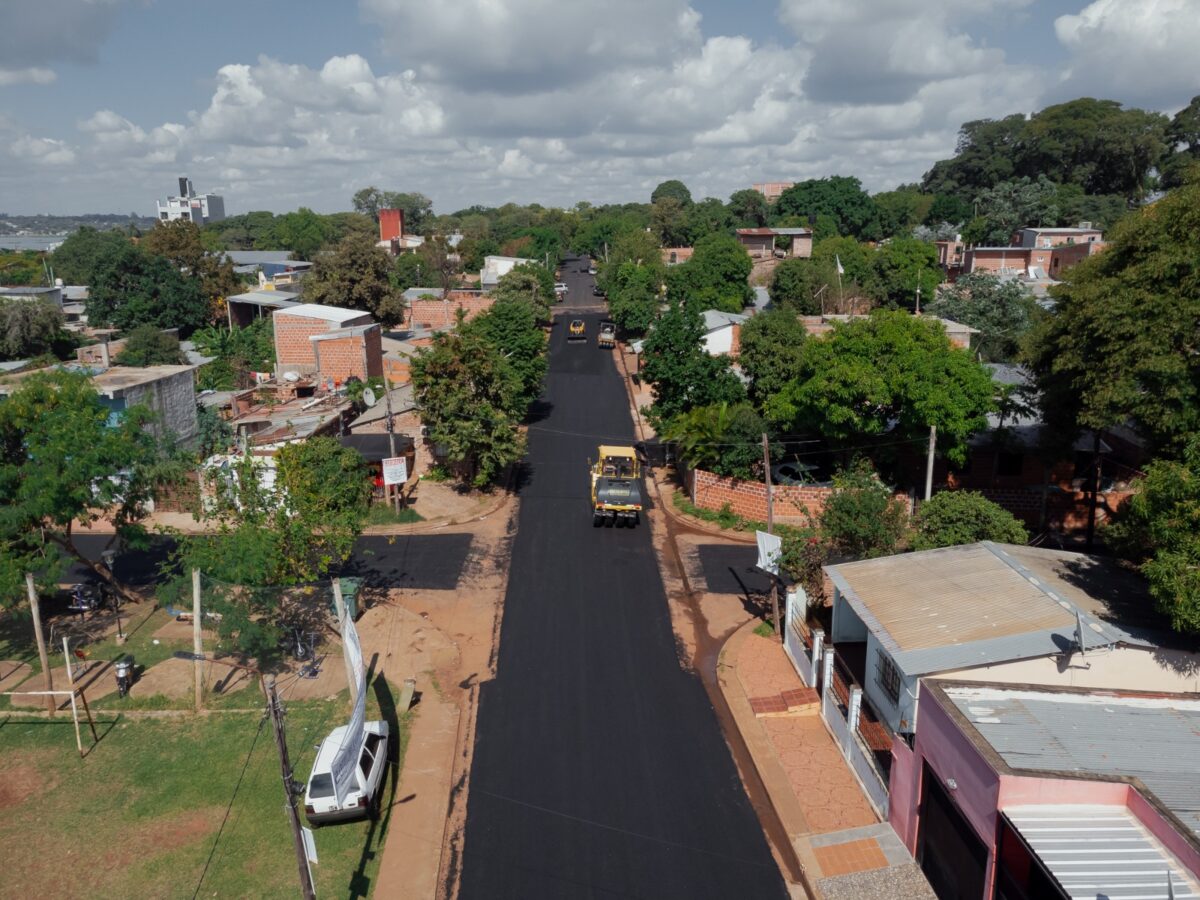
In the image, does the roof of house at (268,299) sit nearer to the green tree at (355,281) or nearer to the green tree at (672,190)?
the green tree at (355,281)

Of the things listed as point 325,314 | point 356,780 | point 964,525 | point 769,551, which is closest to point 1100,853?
point 356,780

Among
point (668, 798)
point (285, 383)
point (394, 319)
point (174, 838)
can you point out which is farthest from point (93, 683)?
point (394, 319)

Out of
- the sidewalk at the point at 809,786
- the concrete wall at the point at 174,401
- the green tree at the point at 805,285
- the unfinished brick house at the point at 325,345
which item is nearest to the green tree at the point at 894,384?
the sidewalk at the point at 809,786

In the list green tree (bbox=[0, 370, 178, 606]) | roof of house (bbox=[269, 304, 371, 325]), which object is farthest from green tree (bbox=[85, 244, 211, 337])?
green tree (bbox=[0, 370, 178, 606])

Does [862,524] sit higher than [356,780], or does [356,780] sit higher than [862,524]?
[862,524]

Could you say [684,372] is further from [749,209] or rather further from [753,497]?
[749,209]

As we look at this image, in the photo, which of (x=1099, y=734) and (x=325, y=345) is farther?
(x=325, y=345)

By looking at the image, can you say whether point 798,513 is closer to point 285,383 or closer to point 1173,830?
point 1173,830
